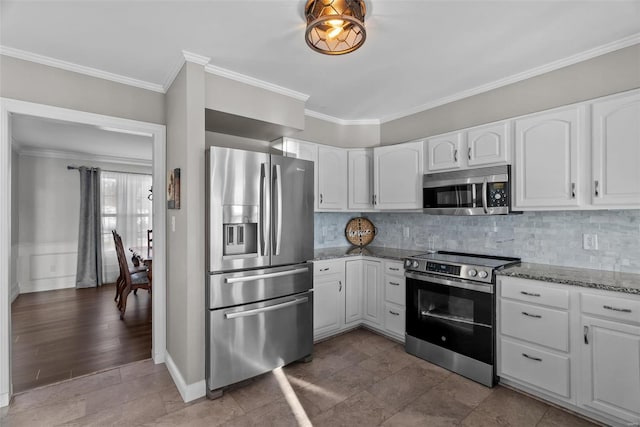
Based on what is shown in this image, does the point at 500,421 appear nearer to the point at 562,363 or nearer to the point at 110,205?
the point at 562,363

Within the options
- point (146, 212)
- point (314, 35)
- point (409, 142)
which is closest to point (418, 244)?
point (409, 142)

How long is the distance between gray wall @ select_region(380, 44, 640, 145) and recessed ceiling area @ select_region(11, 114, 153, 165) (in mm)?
3798

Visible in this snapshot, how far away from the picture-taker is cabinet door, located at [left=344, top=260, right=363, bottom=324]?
11.3 feet

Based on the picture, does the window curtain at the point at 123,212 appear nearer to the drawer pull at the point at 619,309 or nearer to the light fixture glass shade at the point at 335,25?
the light fixture glass shade at the point at 335,25

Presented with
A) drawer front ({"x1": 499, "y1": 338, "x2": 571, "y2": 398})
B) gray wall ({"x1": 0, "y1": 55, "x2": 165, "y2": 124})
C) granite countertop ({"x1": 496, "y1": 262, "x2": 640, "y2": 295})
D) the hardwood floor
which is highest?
gray wall ({"x1": 0, "y1": 55, "x2": 165, "y2": 124})

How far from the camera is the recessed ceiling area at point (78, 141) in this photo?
13.4 ft

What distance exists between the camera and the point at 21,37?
6.79 ft

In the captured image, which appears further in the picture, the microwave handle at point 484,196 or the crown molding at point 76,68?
the microwave handle at point 484,196

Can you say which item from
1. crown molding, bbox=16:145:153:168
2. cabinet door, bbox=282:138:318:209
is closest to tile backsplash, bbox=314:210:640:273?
cabinet door, bbox=282:138:318:209

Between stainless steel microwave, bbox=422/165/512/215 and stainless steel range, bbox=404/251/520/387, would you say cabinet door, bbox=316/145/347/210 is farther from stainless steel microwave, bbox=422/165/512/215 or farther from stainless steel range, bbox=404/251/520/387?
stainless steel range, bbox=404/251/520/387

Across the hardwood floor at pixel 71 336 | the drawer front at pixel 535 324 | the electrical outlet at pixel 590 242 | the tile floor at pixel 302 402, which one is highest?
the electrical outlet at pixel 590 242

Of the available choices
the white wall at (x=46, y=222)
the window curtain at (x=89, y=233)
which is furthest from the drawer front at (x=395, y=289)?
the white wall at (x=46, y=222)

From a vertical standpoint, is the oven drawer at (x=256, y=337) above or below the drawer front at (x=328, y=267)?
below

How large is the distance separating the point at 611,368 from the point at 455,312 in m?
0.99
